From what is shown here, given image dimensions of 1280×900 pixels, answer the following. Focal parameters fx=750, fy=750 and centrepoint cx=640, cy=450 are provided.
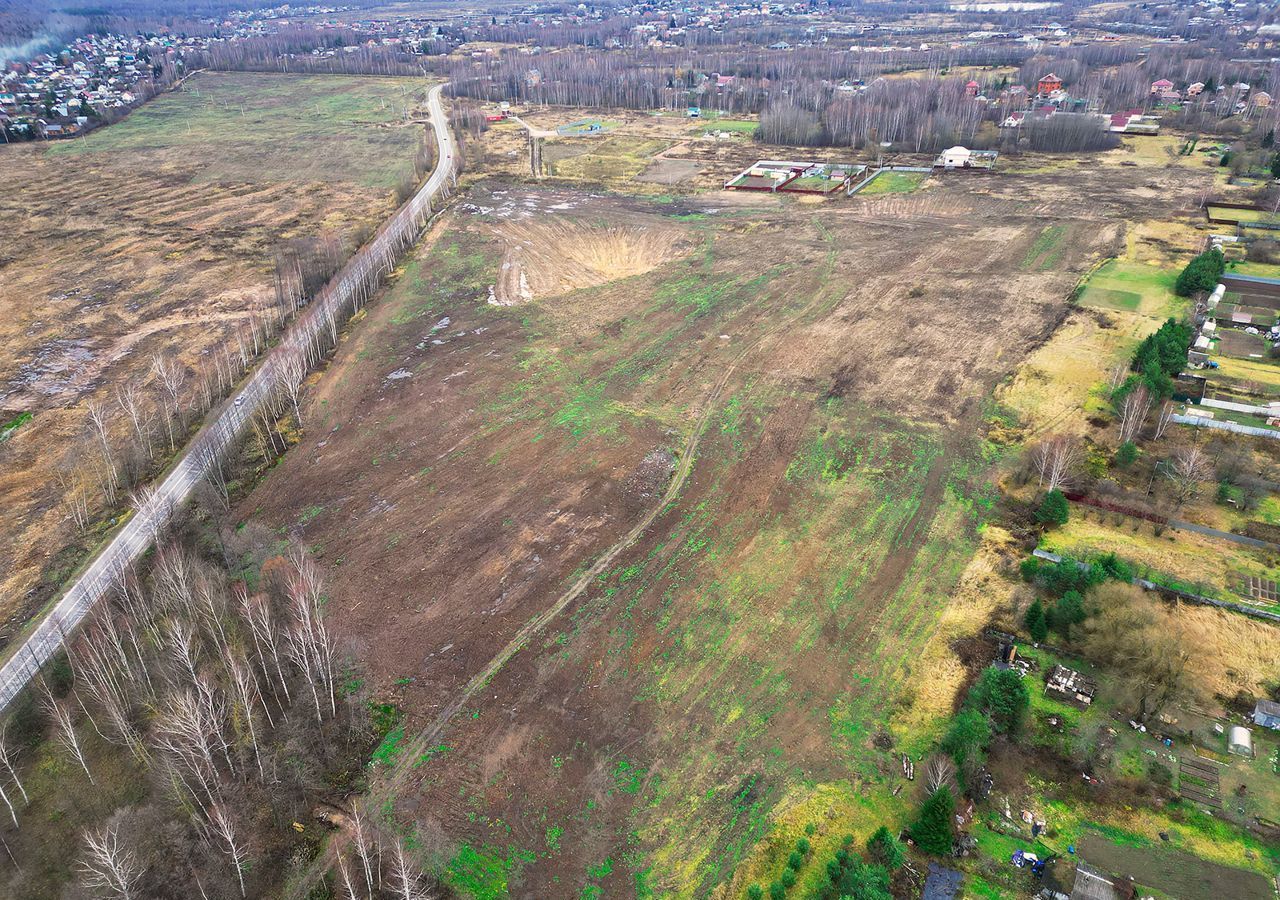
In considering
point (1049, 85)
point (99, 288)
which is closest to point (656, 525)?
point (99, 288)

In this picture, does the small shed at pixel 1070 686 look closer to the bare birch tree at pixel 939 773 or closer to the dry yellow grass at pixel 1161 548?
the bare birch tree at pixel 939 773

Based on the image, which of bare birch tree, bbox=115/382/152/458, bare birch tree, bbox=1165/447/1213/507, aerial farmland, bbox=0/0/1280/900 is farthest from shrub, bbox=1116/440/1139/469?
bare birch tree, bbox=115/382/152/458

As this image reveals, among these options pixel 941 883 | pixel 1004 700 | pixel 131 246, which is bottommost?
pixel 941 883

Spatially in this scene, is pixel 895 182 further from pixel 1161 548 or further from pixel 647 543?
pixel 647 543

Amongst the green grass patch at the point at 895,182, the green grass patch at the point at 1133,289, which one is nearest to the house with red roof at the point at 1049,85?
the green grass patch at the point at 895,182

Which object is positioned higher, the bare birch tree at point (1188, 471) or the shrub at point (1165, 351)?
the shrub at point (1165, 351)

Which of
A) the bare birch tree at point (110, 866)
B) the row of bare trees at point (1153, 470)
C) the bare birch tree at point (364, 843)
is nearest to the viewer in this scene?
the bare birch tree at point (110, 866)

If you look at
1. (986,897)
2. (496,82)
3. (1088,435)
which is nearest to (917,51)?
(496,82)
